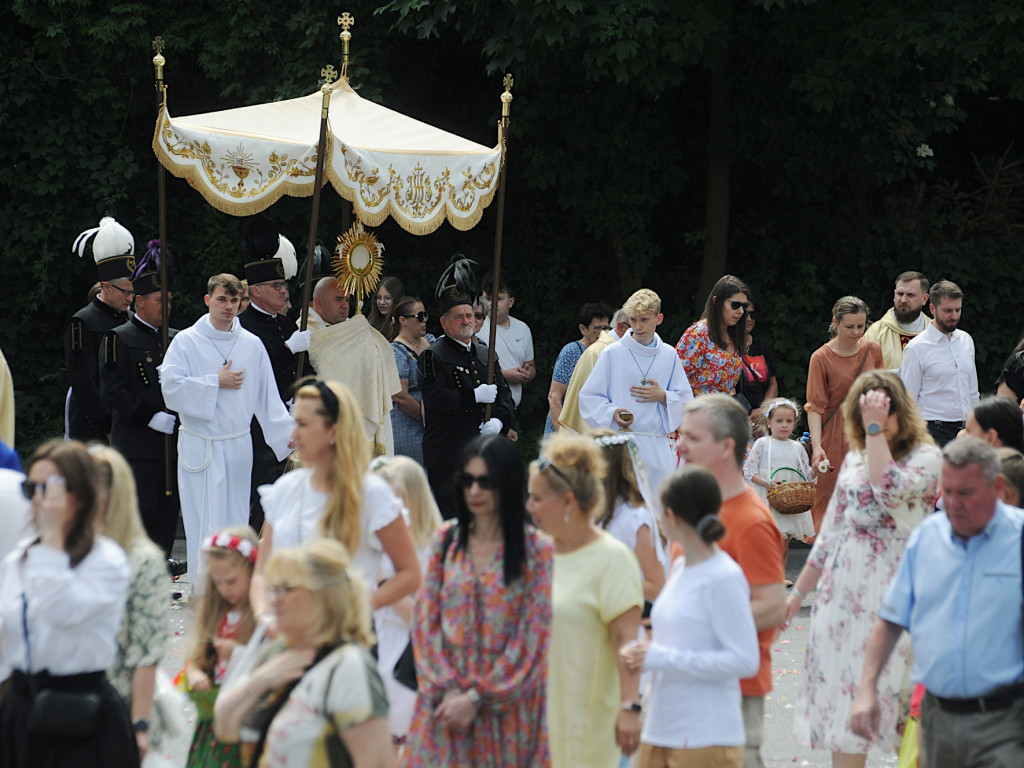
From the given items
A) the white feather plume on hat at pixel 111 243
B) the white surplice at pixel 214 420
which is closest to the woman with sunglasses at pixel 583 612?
the white surplice at pixel 214 420

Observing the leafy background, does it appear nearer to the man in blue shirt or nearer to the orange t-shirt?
the orange t-shirt

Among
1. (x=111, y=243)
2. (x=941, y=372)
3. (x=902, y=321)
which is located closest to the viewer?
(x=941, y=372)

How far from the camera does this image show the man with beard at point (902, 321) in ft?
33.0

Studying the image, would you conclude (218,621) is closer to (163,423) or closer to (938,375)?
(163,423)

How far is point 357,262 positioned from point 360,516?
5.35 m

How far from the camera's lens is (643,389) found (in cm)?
870

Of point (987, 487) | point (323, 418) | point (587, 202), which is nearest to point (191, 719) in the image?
point (323, 418)

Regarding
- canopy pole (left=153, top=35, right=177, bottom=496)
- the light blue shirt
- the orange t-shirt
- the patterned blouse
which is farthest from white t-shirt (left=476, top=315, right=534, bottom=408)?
the light blue shirt

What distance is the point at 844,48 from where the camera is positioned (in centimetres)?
1220

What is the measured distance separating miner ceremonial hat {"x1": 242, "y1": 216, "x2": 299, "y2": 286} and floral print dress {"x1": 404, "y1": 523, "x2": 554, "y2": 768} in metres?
5.75

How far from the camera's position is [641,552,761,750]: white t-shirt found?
3.79m

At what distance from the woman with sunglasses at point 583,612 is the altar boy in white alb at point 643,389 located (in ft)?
14.6

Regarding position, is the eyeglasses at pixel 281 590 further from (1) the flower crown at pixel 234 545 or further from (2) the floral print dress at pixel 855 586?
(2) the floral print dress at pixel 855 586

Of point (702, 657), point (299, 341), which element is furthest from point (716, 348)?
point (702, 657)
